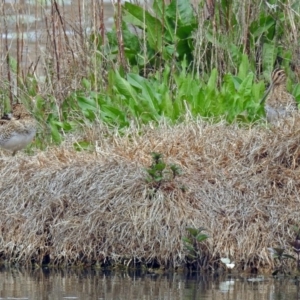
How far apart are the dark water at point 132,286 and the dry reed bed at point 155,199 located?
232 millimetres

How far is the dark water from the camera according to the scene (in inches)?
245

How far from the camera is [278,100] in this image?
879 cm

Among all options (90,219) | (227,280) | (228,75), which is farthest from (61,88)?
(227,280)

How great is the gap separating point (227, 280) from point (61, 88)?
11.5ft

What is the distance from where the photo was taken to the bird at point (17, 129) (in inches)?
339

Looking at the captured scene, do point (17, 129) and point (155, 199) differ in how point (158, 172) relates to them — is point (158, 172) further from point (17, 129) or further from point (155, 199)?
point (17, 129)

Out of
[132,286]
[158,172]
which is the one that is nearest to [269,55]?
[158,172]

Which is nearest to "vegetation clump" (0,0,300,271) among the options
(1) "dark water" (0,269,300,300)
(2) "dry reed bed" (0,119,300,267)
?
(2) "dry reed bed" (0,119,300,267)

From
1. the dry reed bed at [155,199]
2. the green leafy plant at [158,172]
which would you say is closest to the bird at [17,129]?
the dry reed bed at [155,199]

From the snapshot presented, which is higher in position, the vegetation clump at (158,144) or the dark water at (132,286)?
the vegetation clump at (158,144)

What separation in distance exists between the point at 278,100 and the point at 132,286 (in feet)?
9.32

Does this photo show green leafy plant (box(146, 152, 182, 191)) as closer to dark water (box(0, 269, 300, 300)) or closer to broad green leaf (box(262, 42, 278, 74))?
dark water (box(0, 269, 300, 300))

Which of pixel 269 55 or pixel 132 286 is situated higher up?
pixel 269 55

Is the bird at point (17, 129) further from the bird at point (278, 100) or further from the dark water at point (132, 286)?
the bird at point (278, 100)
